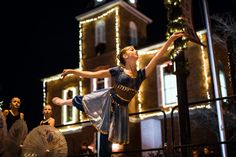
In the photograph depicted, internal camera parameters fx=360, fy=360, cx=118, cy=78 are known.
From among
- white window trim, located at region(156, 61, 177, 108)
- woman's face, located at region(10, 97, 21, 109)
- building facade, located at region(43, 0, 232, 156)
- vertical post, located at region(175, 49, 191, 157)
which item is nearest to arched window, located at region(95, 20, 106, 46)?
building facade, located at region(43, 0, 232, 156)

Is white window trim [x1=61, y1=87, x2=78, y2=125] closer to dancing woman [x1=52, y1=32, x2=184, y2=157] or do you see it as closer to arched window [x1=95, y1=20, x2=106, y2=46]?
arched window [x1=95, y1=20, x2=106, y2=46]

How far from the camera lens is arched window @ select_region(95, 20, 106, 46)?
24.3 metres

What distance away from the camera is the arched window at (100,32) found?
24344mm

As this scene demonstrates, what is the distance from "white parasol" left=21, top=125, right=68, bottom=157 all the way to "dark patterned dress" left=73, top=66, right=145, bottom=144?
130cm

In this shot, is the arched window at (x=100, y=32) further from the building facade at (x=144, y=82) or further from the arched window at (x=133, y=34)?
the arched window at (x=133, y=34)

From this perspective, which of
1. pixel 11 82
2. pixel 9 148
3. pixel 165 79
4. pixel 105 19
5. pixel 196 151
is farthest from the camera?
pixel 11 82

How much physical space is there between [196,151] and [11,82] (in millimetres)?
22314

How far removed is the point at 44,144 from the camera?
228 inches

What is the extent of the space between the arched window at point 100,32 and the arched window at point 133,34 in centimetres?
183

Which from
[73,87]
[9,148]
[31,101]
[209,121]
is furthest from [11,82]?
[9,148]

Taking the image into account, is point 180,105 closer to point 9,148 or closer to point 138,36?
point 9,148

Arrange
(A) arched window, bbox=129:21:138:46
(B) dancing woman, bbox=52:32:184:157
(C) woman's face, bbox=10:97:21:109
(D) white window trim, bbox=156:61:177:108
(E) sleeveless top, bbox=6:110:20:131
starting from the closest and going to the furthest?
(B) dancing woman, bbox=52:32:184:157 < (E) sleeveless top, bbox=6:110:20:131 < (C) woman's face, bbox=10:97:21:109 < (D) white window trim, bbox=156:61:177:108 < (A) arched window, bbox=129:21:138:46

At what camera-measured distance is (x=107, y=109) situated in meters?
4.67

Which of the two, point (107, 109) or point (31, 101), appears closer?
point (107, 109)
